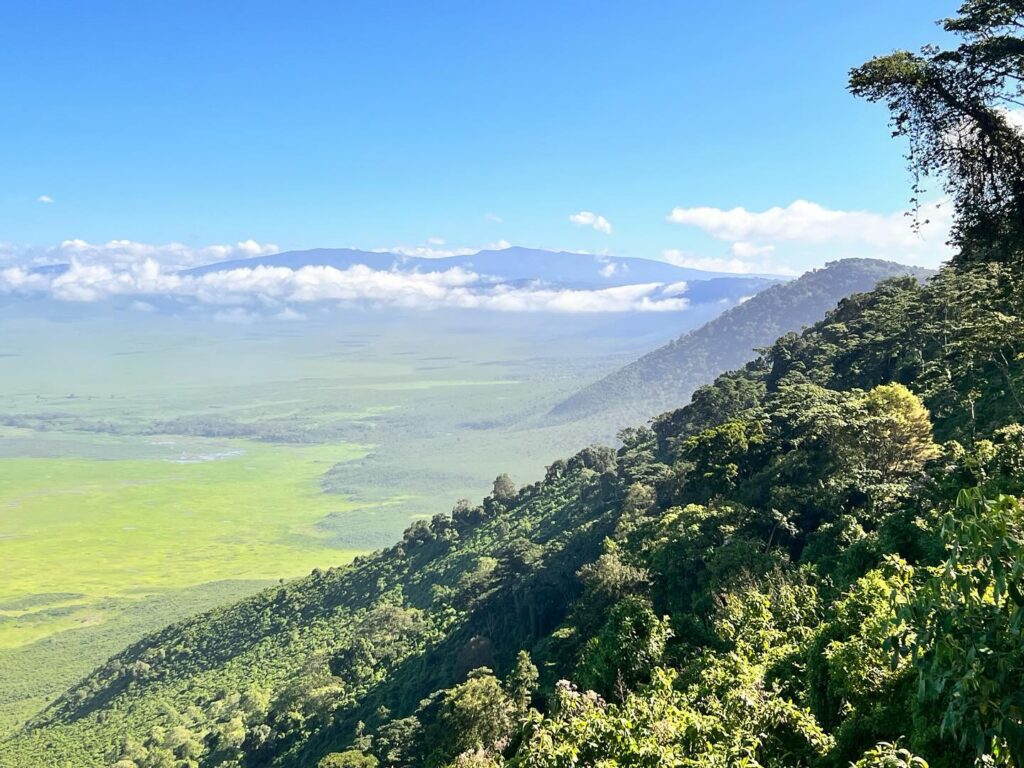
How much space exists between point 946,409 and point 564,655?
20.1 metres

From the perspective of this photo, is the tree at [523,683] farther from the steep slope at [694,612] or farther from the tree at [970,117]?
the tree at [970,117]

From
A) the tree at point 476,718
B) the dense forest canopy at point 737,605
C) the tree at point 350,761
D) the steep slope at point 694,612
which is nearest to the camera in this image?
the dense forest canopy at point 737,605

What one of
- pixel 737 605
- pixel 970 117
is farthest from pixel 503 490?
pixel 970 117

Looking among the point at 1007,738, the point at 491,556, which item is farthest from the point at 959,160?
the point at 491,556

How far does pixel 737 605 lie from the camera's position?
1731cm

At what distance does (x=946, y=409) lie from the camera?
29.6m

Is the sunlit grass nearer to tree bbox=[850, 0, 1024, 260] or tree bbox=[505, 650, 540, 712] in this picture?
tree bbox=[505, 650, 540, 712]

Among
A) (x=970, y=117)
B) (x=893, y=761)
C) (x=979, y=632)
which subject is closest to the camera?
(x=979, y=632)

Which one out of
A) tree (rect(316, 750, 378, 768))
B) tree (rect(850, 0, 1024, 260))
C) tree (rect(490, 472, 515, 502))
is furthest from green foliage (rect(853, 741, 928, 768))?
tree (rect(490, 472, 515, 502))

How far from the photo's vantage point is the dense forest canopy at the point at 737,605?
7.32 metres

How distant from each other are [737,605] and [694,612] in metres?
4.27

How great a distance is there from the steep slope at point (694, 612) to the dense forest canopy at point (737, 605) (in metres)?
0.08

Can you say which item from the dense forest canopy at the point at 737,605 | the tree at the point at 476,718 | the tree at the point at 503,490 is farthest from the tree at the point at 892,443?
the tree at the point at 503,490

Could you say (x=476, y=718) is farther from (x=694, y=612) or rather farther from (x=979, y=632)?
(x=979, y=632)
